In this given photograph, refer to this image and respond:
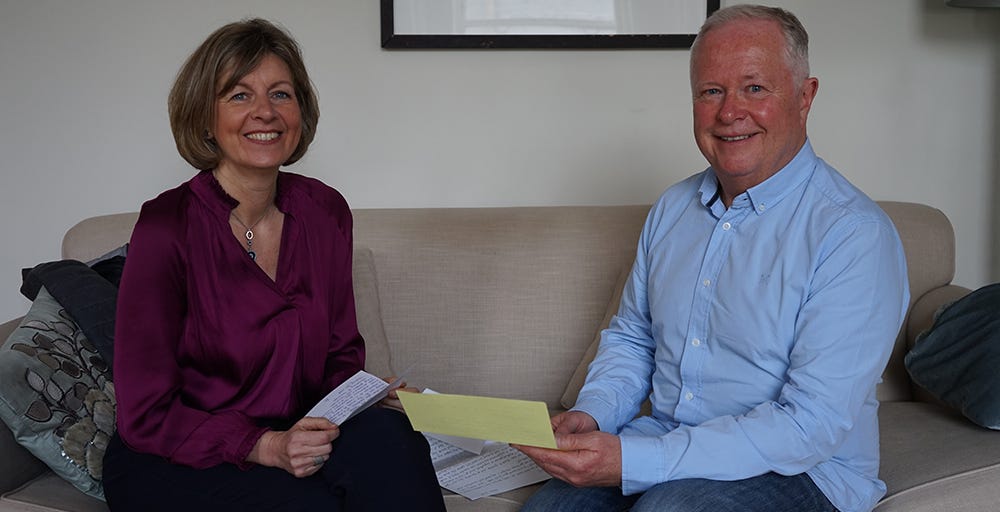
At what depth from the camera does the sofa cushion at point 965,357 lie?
200cm

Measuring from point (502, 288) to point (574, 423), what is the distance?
0.78 metres

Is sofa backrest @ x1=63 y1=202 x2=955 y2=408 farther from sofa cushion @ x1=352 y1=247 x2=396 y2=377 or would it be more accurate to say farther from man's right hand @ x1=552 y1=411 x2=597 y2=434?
man's right hand @ x1=552 y1=411 x2=597 y2=434

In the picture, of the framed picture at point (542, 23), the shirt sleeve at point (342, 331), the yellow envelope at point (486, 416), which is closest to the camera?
the yellow envelope at point (486, 416)

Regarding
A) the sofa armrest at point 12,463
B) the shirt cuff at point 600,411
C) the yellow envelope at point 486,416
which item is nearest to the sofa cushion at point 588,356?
the shirt cuff at point 600,411

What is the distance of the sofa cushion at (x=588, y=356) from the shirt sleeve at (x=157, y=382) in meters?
0.86

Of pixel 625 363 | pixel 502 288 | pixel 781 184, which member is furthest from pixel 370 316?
pixel 781 184

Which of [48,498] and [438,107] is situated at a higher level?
[438,107]

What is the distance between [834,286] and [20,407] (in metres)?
1.35

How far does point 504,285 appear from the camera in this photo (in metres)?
2.47

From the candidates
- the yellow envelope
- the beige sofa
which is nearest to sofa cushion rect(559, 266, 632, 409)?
the beige sofa

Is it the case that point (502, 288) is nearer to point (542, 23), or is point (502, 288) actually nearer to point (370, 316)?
point (370, 316)

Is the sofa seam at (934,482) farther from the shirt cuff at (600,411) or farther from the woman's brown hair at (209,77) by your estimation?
the woman's brown hair at (209,77)

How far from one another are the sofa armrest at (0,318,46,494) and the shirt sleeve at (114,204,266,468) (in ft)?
0.81

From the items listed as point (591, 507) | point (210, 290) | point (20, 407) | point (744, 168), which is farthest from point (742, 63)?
point (20, 407)
